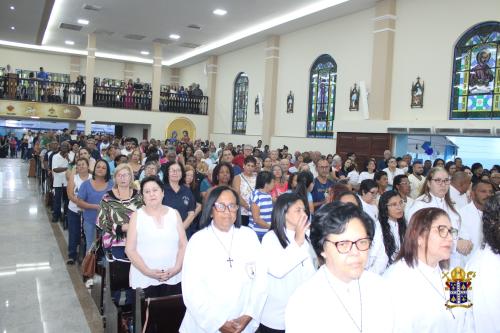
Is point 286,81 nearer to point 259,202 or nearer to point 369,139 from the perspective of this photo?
point 369,139

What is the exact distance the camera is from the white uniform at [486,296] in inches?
85.9

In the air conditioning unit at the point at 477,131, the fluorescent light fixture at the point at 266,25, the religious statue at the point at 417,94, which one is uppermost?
the fluorescent light fixture at the point at 266,25

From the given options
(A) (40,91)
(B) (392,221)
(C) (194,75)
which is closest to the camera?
(B) (392,221)

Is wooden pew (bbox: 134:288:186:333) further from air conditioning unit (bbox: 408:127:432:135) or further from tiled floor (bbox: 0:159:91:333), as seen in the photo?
air conditioning unit (bbox: 408:127:432:135)

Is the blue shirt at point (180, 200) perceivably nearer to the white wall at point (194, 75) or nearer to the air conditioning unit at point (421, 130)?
the air conditioning unit at point (421, 130)

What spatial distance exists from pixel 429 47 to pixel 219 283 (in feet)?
33.8

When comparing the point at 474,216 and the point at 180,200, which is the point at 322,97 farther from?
the point at 474,216

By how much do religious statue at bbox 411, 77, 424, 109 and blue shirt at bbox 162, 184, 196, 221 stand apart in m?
8.31

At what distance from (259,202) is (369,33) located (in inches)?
374

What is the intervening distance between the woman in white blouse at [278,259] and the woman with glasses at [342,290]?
0.78 metres

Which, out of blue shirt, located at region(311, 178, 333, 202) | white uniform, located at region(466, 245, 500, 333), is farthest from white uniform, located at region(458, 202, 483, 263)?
blue shirt, located at region(311, 178, 333, 202)

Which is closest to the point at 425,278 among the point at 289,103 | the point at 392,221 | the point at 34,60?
the point at 392,221

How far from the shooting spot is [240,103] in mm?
19094

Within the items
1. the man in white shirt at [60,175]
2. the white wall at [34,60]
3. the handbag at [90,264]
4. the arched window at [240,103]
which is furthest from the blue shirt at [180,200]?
the white wall at [34,60]
